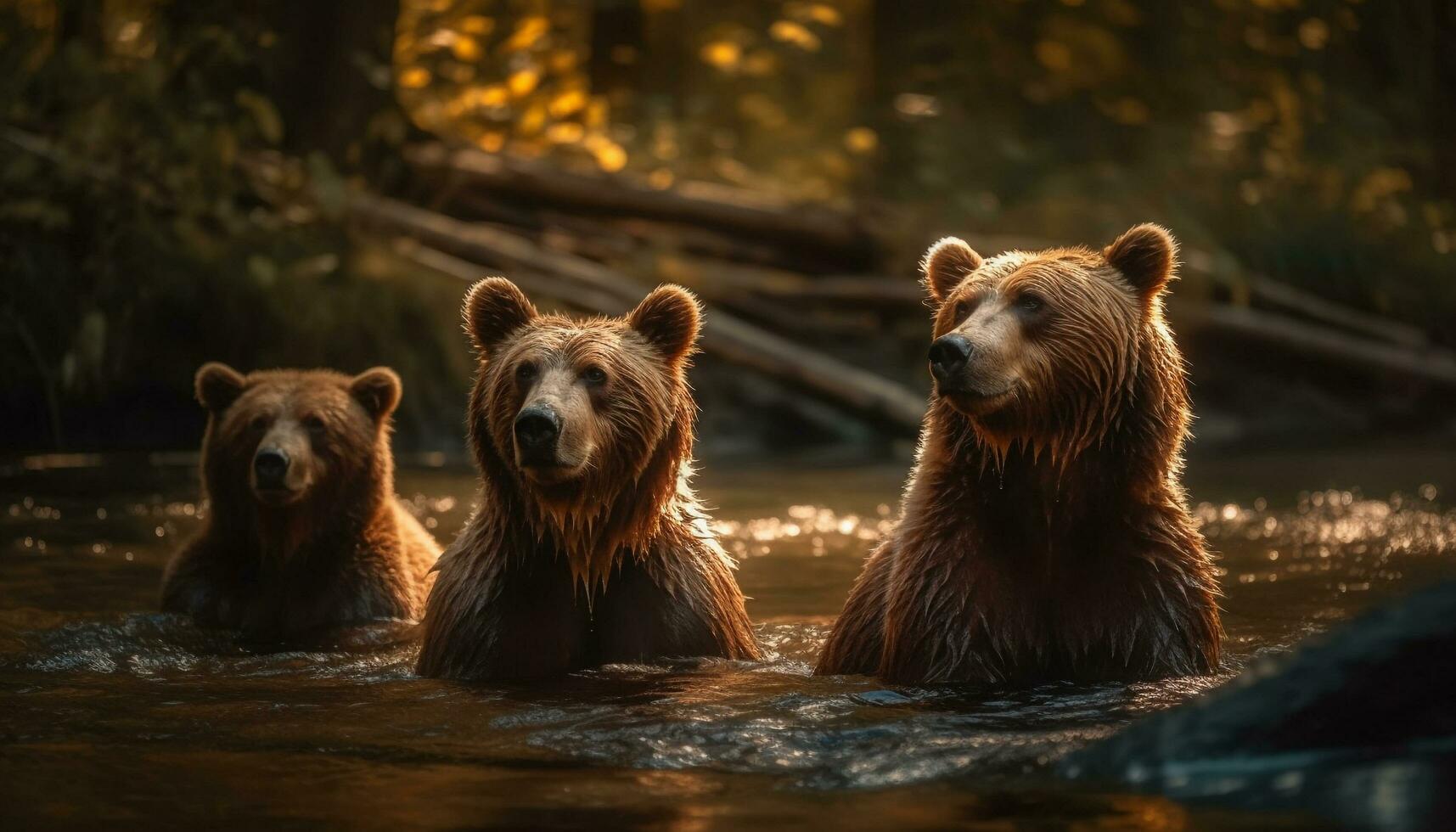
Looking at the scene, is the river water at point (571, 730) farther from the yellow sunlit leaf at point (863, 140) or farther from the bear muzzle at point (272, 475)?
the yellow sunlit leaf at point (863, 140)

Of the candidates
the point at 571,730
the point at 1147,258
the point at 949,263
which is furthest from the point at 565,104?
the point at 571,730

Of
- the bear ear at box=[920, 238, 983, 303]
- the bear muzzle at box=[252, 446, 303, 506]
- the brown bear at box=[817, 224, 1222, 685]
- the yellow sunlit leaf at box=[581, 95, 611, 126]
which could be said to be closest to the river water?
the brown bear at box=[817, 224, 1222, 685]

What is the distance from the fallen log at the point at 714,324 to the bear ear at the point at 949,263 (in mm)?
7720

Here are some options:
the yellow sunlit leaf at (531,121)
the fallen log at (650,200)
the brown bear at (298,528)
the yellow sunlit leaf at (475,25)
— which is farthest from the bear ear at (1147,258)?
the yellow sunlit leaf at (531,121)

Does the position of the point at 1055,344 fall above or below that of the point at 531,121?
below

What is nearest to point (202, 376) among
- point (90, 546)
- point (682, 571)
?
point (90, 546)

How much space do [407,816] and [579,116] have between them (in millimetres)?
16786

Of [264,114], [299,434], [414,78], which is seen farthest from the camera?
[414,78]

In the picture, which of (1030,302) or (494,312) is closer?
(1030,302)

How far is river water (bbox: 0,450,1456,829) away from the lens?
4.13 meters

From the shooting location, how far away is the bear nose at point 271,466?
7551 millimetres

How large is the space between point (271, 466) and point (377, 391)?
34.6 inches

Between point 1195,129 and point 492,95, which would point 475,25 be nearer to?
point 492,95

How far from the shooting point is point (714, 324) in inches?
599
